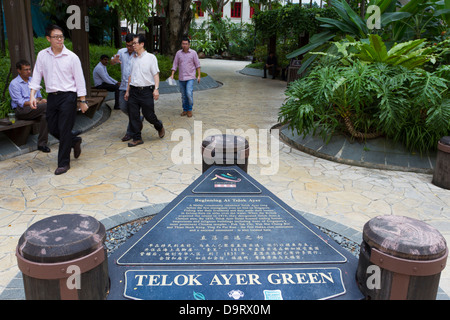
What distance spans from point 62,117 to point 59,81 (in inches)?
18.8

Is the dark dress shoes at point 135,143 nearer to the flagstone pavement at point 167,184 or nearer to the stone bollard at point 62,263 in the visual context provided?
the flagstone pavement at point 167,184

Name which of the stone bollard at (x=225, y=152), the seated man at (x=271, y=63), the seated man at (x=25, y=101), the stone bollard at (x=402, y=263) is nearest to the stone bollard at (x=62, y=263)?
the stone bollard at (x=402, y=263)

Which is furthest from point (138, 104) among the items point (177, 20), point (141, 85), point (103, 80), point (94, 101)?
point (177, 20)

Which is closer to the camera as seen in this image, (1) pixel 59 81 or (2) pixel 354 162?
(1) pixel 59 81

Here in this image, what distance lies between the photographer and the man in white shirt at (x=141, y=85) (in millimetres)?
6949

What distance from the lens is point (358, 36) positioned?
916cm

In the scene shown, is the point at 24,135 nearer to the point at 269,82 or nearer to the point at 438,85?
the point at 438,85

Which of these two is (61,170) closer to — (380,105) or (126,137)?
(126,137)

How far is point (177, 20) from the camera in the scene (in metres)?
14.6

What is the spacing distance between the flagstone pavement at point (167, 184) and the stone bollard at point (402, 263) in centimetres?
148

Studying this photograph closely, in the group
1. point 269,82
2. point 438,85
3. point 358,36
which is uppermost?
point 358,36
